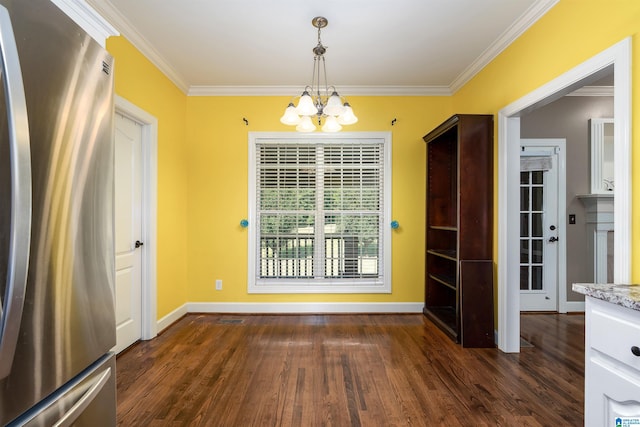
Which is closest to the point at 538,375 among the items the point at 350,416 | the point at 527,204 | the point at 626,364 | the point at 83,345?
the point at 626,364

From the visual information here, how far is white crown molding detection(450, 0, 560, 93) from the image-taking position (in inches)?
86.1

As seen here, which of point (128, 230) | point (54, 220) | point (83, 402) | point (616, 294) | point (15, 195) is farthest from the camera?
point (128, 230)

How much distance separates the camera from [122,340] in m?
2.61

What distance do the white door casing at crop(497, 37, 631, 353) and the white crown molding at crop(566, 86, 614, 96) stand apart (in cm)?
170

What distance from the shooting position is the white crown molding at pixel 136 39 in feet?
7.23

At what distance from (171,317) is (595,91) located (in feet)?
18.0

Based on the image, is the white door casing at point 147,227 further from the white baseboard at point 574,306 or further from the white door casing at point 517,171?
the white baseboard at point 574,306

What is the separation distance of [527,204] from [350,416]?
328cm

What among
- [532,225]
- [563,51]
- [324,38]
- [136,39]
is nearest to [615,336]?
[563,51]

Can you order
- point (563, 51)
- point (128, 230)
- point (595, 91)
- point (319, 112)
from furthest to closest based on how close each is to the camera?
point (595, 91)
point (128, 230)
point (319, 112)
point (563, 51)

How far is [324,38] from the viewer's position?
2602 mm

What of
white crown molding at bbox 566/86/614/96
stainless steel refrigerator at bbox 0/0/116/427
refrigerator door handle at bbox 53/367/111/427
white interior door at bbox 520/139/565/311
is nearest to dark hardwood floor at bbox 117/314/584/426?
white interior door at bbox 520/139/565/311

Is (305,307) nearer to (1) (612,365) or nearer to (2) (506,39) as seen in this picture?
(1) (612,365)

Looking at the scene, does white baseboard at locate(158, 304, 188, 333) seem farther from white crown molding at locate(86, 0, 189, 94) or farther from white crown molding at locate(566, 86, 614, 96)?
white crown molding at locate(566, 86, 614, 96)
